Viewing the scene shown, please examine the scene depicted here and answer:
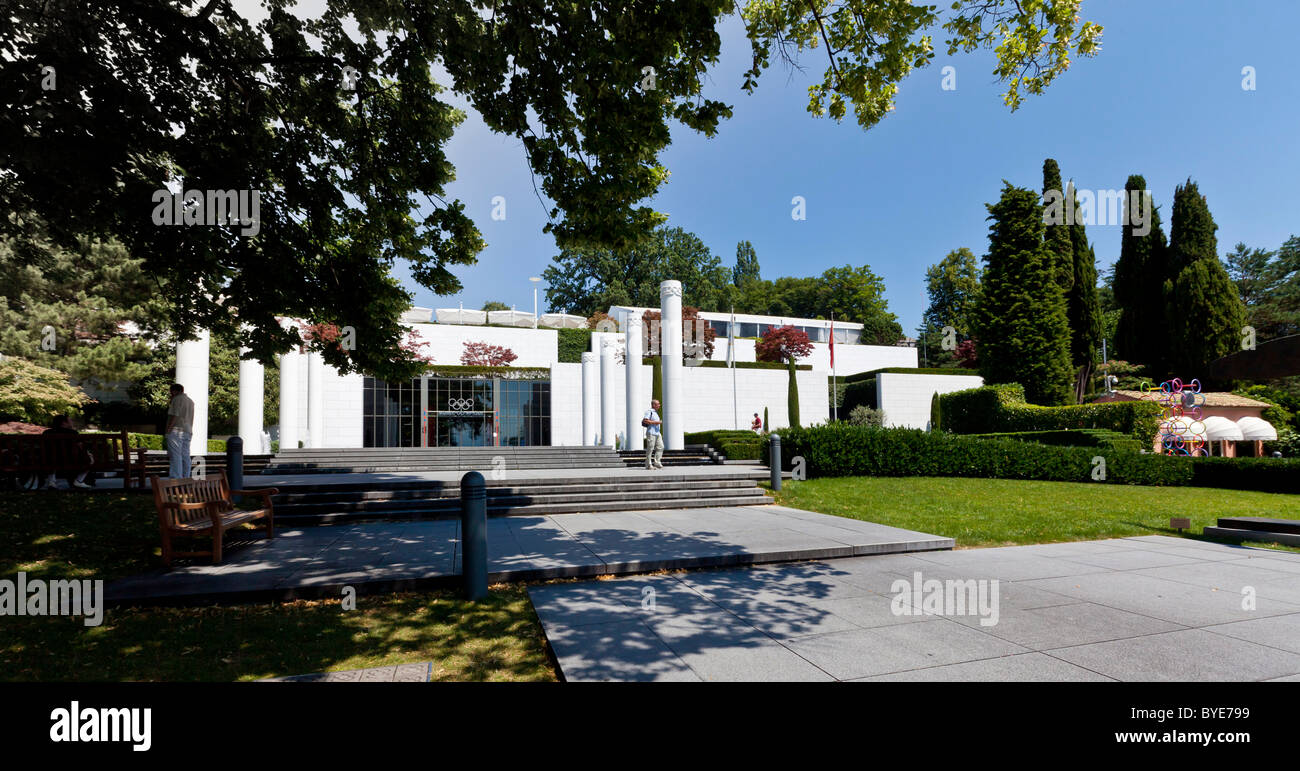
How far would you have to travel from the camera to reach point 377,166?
8211 mm

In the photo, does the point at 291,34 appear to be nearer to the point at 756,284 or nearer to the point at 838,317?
the point at 838,317

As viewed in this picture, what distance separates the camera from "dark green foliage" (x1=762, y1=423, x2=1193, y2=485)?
16.0 meters

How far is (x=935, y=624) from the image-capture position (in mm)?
4609

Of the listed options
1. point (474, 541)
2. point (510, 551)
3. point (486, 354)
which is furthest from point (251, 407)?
point (474, 541)

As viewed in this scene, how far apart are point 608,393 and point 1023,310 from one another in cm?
1925

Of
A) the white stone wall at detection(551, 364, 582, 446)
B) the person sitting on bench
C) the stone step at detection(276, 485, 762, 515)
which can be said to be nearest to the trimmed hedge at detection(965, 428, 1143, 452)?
the stone step at detection(276, 485, 762, 515)

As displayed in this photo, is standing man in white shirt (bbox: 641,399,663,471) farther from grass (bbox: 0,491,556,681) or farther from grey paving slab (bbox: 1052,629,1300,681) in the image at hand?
grey paving slab (bbox: 1052,629,1300,681)

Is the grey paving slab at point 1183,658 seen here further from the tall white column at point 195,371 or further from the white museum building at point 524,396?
the tall white column at point 195,371

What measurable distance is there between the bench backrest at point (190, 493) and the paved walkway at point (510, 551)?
27.4 inches

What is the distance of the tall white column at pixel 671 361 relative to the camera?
64.7 ft

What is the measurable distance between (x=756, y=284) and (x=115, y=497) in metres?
72.7
